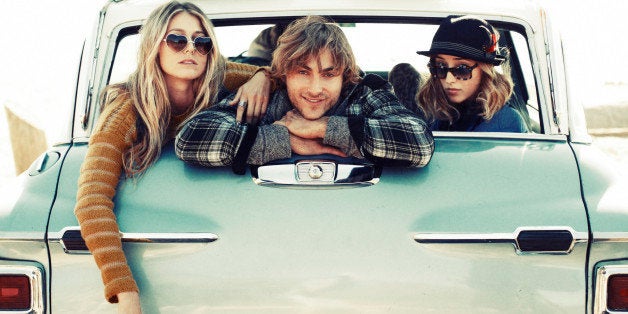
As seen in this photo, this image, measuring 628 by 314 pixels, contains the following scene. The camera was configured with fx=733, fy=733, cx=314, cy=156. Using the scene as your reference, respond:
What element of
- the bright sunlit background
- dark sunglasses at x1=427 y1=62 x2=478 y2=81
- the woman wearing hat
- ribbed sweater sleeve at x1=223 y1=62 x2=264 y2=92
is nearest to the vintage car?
the woman wearing hat

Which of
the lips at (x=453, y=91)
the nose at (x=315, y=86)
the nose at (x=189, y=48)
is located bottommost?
the nose at (x=315, y=86)

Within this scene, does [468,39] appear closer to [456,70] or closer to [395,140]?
[456,70]

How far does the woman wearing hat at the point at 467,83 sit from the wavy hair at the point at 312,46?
52 cm

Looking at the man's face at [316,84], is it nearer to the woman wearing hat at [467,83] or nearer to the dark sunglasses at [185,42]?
the dark sunglasses at [185,42]

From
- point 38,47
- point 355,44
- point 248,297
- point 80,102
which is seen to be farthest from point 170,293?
point 38,47

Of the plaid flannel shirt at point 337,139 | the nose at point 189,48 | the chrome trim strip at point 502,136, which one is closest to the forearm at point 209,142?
the plaid flannel shirt at point 337,139

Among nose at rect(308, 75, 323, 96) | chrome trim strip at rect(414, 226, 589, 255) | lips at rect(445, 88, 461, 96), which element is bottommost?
chrome trim strip at rect(414, 226, 589, 255)

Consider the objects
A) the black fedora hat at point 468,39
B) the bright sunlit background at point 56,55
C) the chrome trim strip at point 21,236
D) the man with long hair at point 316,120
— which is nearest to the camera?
the chrome trim strip at point 21,236

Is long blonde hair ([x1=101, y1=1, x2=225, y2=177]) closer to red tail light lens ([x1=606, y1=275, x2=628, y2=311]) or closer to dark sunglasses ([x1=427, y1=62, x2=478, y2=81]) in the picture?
dark sunglasses ([x1=427, y1=62, x2=478, y2=81])

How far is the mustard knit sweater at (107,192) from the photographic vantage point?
217 cm

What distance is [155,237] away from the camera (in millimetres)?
2236

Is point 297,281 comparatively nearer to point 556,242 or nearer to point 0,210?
point 556,242

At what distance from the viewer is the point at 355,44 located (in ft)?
16.3

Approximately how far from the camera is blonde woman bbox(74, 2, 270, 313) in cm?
220
